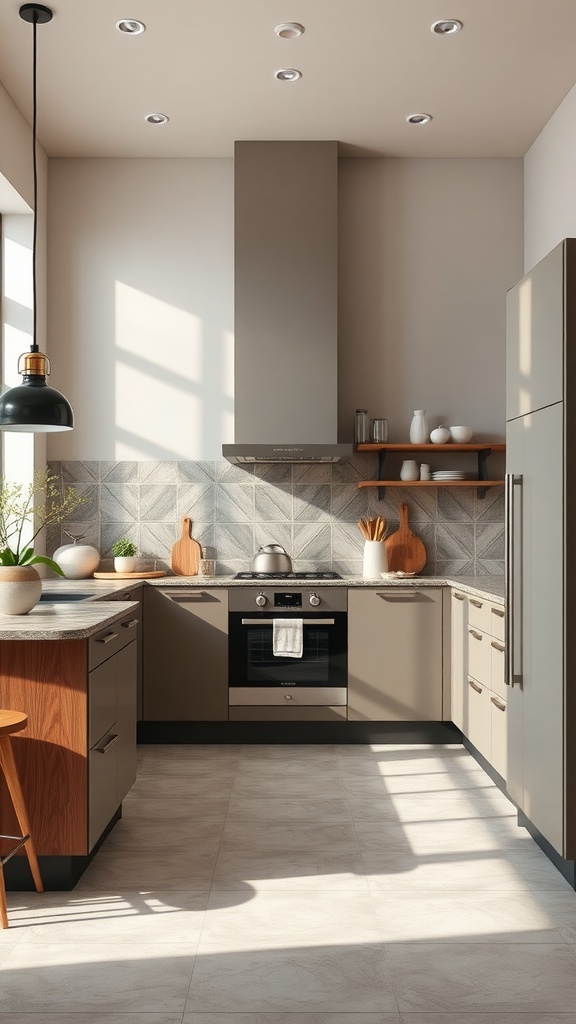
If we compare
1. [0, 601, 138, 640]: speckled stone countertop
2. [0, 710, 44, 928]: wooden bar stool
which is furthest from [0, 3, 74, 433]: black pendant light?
[0, 710, 44, 928]: wooden bar stool

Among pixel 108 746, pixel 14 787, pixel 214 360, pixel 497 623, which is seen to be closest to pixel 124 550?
pixel 214 360

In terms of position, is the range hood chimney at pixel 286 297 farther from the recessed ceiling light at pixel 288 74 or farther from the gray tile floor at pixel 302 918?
the gray tile floor at pixel 302 918

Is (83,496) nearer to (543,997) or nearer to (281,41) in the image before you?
(281,41)

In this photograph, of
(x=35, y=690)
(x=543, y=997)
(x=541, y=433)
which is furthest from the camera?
(x=541, y=433)

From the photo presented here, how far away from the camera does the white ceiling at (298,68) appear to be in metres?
3.67

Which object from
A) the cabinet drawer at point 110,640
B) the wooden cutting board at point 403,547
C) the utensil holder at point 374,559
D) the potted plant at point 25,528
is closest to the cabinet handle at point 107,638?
the cabinet drawer at point 110,640

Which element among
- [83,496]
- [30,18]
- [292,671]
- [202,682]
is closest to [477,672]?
[292,671]

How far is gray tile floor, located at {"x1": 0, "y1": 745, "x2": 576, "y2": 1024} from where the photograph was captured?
2.15m

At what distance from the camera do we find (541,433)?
9.57ft

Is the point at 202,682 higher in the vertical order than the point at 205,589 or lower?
lower

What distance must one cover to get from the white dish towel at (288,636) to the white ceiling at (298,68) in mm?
2670

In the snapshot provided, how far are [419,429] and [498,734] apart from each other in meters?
1.96

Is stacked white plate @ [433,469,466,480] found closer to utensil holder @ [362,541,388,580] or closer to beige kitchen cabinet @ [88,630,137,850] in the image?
utensil holder @ [362,541,388,580]

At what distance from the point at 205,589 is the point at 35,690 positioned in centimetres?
→ 203
